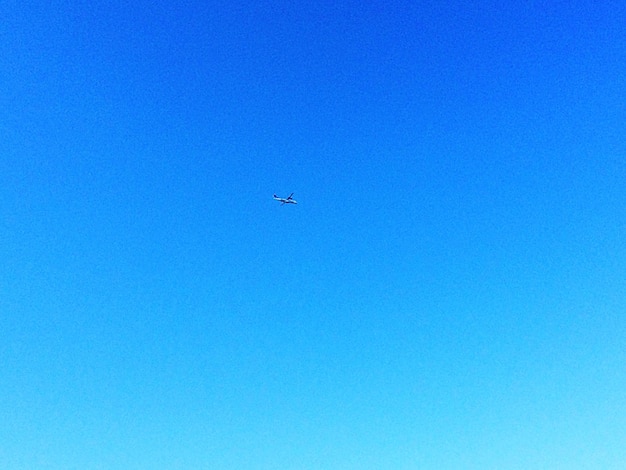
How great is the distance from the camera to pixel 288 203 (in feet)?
549
